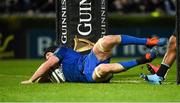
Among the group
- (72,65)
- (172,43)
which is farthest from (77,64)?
(172,43)

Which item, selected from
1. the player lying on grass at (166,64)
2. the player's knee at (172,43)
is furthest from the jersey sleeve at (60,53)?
the player's knee at (172,43)

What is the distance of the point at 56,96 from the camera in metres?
11.0

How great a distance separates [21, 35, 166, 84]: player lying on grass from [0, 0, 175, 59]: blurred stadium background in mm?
12834

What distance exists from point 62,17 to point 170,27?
12.8 metres

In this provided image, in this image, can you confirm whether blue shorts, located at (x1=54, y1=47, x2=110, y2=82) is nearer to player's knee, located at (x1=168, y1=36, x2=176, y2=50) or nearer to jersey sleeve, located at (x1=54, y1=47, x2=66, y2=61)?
jersey sleeve, located at (x1=54, y1=47, x2=66, y2=61)

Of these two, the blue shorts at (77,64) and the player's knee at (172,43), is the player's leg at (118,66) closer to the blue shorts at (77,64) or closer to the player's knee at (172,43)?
the blue shorts at (77,64)

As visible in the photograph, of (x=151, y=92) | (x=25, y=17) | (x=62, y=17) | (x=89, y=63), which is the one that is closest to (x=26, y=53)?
(x=25, y=17)

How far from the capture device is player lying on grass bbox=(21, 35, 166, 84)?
12.4m

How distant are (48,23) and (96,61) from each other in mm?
14148

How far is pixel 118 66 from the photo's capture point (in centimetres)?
1238

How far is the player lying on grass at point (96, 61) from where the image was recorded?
1237cm

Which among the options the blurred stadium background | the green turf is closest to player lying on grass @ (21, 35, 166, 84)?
the green turf

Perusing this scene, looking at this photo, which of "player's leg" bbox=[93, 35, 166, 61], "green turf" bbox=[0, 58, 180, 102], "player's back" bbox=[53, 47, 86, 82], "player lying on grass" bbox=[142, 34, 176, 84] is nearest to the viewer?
"green turf" bbox=[0, 58, 180, 102]

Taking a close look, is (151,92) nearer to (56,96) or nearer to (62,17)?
(56,96)
